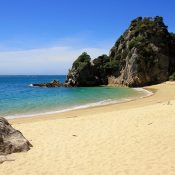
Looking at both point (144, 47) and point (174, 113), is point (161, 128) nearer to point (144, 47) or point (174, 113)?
point (174, 113)

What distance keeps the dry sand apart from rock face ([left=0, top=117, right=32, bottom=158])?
13.6 inches

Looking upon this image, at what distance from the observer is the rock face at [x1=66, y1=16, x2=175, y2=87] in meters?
73.1

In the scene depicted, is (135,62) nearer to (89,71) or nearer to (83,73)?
(89,71)

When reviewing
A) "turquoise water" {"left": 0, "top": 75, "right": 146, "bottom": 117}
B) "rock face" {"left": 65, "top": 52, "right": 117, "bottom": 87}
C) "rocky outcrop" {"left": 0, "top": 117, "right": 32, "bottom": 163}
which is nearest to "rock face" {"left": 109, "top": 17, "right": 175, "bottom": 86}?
"rock face" {"left": 65, "top": 52, "right": 117, "bottom": 87}

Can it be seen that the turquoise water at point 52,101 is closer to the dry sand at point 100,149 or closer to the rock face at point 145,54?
the dry sand at point 100,149

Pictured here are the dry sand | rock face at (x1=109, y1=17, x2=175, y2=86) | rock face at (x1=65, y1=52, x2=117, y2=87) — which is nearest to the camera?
the dry sand

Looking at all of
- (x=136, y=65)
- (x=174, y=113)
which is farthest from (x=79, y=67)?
(x=174, y=113)

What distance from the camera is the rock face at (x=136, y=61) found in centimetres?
7306

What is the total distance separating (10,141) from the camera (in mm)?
12133

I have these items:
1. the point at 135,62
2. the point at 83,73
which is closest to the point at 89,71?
the point at 83,73

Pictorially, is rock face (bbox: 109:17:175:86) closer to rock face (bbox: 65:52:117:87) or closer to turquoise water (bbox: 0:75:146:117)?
rock face (bbox: 65:52:117:87)

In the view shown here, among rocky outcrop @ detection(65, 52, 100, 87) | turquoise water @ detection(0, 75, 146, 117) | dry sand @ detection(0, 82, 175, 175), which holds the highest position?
rocky outcrop @ detection(65, 52, 100, 87)

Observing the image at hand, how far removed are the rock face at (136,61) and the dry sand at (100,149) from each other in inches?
2192

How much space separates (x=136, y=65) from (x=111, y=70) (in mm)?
9569
